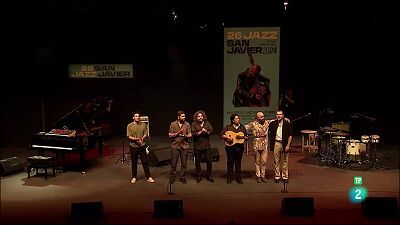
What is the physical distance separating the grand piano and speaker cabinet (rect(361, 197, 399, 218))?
6.95 metres

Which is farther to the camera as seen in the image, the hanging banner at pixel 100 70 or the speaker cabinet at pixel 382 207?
the hanging banner at pixel 100 70

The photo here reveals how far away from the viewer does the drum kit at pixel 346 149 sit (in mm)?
12969

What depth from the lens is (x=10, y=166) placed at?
12617 millimetres

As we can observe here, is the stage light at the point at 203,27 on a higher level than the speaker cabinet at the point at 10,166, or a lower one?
higher

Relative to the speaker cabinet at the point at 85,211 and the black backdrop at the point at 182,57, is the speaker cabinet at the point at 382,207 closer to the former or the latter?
the speaker cabinet at the point at 85,211

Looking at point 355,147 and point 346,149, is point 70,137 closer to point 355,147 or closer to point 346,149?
point 346,149

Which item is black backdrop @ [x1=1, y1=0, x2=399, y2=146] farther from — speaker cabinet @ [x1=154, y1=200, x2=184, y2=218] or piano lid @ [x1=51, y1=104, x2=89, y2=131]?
speaker cabinet @ [x1=154, y1=200, x2=184, y2=218]

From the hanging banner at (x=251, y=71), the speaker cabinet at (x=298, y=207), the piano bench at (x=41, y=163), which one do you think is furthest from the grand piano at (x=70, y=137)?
the hanging banner at (x=251, y=71)

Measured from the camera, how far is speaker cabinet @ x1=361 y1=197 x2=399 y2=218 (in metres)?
9.01

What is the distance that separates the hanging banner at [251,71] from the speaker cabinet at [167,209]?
8.68 metres

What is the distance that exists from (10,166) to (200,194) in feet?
17.1

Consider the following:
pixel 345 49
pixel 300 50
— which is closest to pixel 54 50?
pixel 300 50

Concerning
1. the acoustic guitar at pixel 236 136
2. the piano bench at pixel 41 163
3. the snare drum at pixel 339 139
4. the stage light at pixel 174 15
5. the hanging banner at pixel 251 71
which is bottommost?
the piano bench at pixel 41 163

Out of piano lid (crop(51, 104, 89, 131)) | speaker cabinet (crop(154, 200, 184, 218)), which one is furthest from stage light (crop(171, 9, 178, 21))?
speaker cabinet (crop(154, 200, 184, 218))
